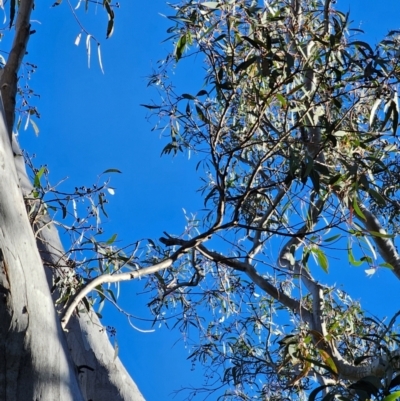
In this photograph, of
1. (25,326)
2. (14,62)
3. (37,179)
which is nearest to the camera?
(25,326)

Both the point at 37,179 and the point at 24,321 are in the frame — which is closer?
the point at 24,321

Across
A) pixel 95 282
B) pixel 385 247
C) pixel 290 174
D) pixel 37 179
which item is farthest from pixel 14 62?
pixel 385 247

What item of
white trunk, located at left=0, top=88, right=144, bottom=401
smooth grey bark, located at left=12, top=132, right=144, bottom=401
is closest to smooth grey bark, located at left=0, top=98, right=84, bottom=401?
white trunk, located at left=0, top=88, right=144, bottom=401

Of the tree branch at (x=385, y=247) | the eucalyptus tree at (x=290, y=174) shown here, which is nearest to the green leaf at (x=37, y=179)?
the eucalyptus tree at (x=290, y=174)

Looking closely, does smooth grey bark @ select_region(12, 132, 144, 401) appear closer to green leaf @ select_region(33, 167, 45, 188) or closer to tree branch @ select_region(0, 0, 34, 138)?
green leaf @ select_region(33, 167, 45, 188)

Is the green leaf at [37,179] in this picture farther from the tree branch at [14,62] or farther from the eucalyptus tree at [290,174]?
the eucalyptus tree at [290,174]

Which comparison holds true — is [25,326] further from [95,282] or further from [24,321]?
[95,282]

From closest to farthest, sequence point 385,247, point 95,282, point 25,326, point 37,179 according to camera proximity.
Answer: point 25,326 < point 95,282 < point 37,179 < point 385,247

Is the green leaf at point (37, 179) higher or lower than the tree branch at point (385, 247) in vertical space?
lower

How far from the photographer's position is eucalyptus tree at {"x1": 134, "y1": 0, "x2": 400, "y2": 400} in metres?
1.95

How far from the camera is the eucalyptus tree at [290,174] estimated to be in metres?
1.95

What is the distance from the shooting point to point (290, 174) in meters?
1.84

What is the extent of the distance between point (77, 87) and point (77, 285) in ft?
23.2

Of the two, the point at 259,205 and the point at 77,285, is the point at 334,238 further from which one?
the point at 259,205
